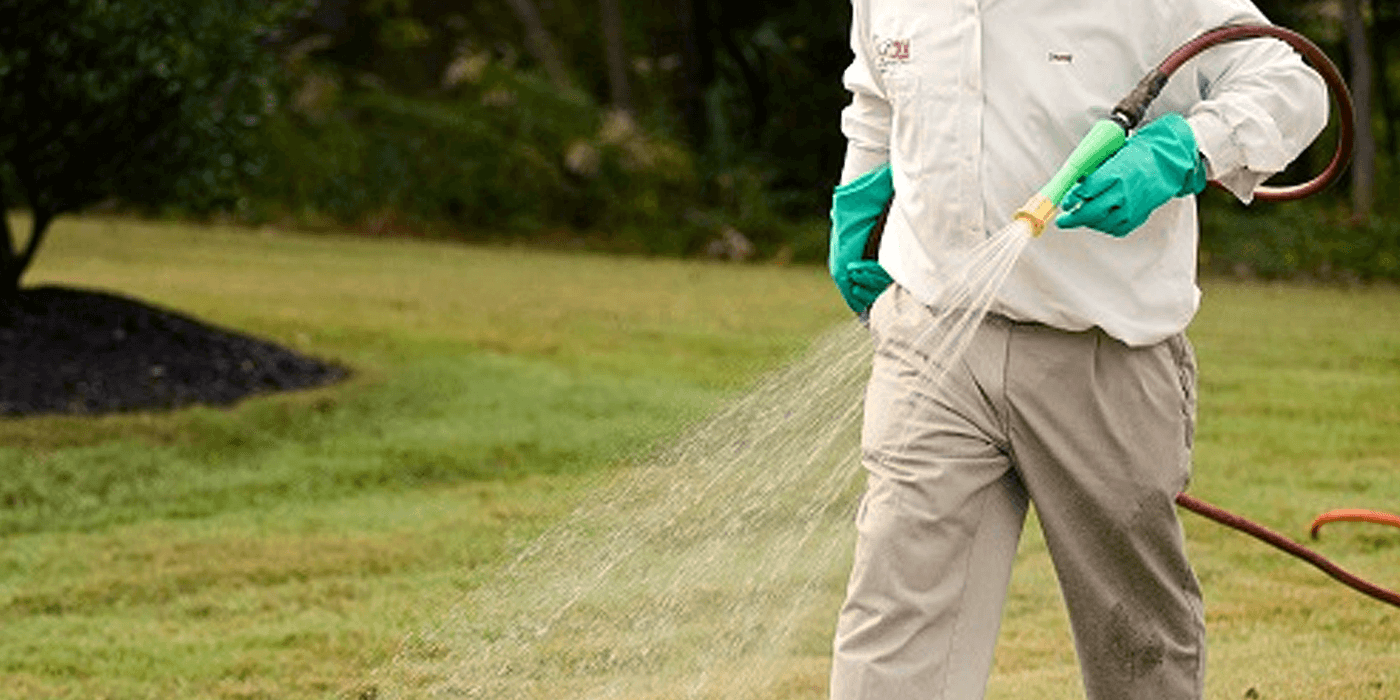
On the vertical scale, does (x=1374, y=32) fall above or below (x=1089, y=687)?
below

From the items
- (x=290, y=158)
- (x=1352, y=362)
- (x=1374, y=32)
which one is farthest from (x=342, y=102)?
(x=1352, y=362)

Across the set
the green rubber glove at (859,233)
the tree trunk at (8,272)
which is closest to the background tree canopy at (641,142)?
the tree trunk at (8,272)

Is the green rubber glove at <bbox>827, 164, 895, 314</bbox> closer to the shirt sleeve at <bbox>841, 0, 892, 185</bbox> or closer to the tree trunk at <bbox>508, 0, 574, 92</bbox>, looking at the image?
the shirt sleeve at <bbox>841, 0, 892, 185</bbox>

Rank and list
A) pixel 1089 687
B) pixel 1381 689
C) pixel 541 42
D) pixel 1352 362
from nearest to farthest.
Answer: pixel 1089 687 → pixel 1381 689 → pixel 1352 362 → pixel 541 42

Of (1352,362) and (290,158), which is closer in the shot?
(1352,362)

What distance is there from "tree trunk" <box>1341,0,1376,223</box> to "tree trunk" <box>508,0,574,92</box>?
263 inches

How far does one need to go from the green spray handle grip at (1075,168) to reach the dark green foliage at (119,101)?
21.4 ft

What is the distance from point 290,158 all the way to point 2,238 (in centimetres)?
1048

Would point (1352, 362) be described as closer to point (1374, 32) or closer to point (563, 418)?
point (563, 418)

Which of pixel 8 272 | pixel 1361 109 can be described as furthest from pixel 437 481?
pixel 1361 109

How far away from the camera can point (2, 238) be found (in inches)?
399

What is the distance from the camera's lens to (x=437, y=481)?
27.6 ft

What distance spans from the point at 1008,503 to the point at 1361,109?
1672 centimetres

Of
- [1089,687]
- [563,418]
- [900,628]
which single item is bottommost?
[563,418]
